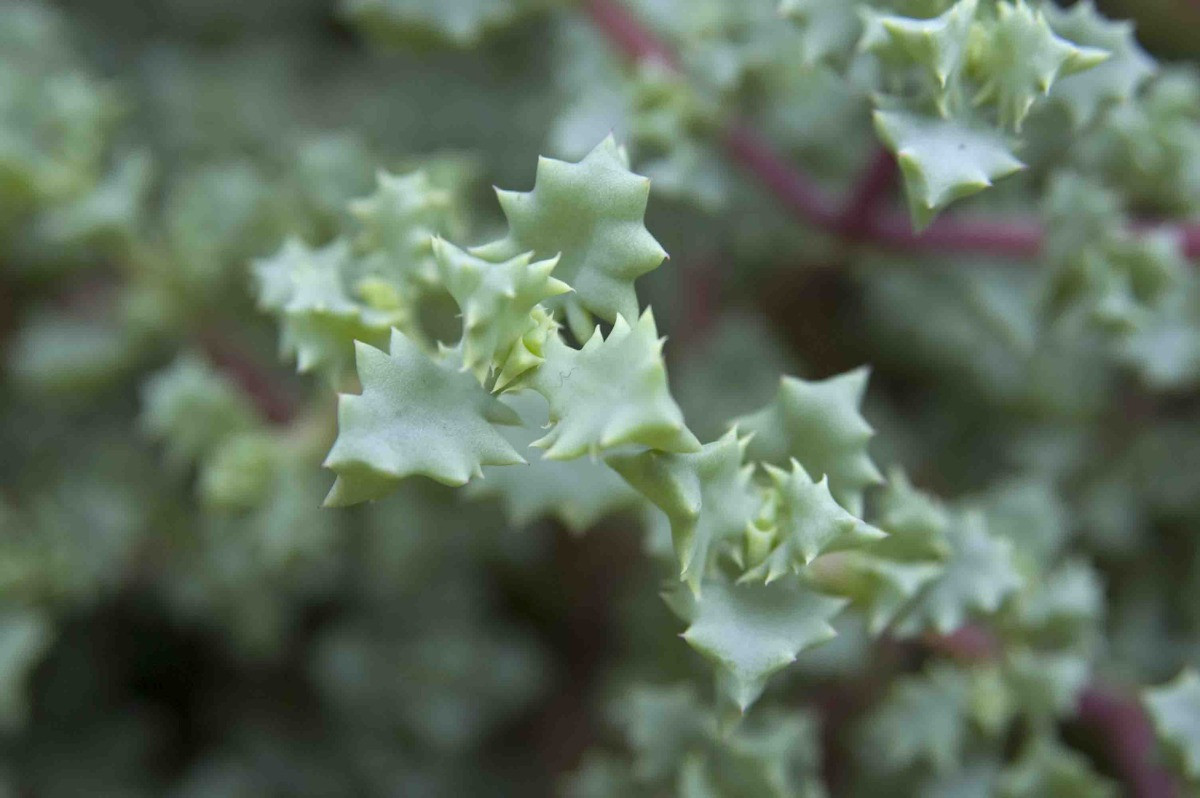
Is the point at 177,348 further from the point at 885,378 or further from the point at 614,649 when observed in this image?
the point at 885,378

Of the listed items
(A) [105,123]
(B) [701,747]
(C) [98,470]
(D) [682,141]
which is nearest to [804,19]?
(D) [682,141]

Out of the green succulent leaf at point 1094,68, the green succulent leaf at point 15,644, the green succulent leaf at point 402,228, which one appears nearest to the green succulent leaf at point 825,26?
the green succulent leaf at point 1094,68

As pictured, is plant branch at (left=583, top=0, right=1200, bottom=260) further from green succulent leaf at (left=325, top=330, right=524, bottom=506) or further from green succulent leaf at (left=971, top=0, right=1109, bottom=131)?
green succulent leaf at (left=325, top=330, right=524, bottom=506)

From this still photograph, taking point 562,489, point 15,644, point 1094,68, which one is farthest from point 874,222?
point 15,644

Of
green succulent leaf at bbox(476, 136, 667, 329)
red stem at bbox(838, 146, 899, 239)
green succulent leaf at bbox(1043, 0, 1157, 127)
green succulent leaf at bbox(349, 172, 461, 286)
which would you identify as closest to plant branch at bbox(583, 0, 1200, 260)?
red stem at bbox(838, 146, 899, 239)

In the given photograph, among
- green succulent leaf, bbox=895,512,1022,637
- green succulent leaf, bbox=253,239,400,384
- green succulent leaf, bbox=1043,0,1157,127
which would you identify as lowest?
green succulent leaf, bbox=895,512,1022,637
